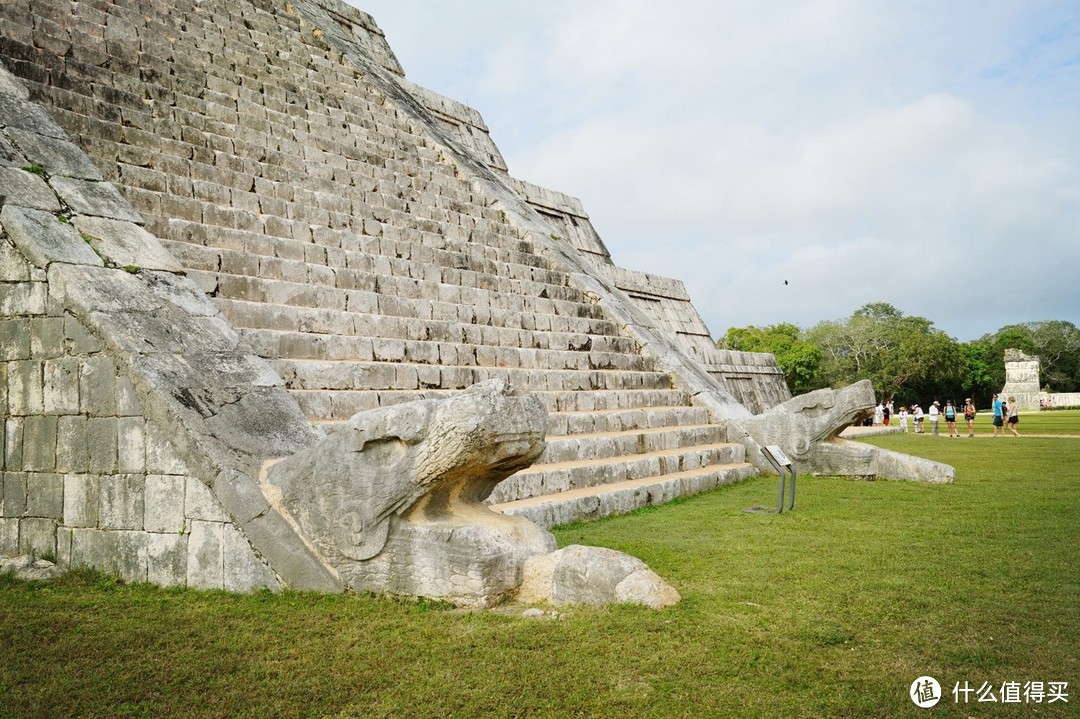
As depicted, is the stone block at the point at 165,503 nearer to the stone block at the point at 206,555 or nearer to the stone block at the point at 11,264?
the stone block at the point at 206,555

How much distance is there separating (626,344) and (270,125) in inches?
197

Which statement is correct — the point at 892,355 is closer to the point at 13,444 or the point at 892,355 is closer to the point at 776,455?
the point at 776,455

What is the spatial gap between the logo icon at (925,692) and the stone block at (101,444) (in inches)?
171

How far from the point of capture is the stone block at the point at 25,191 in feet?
18.8

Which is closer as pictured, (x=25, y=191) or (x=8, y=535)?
(x=8, y=535)

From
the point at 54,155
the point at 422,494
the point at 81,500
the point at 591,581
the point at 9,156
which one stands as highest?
the point at 54,155

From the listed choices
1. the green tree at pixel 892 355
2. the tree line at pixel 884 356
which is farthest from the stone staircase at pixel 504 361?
the green tree at pixel 892 355

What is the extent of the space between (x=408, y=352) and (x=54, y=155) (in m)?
3.16

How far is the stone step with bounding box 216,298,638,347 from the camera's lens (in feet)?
22.2

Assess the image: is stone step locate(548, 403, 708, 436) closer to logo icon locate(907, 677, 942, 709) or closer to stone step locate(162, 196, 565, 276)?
stone step locate(162, 196, 565, 276)

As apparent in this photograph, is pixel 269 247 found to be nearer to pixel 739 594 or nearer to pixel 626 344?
pixel 626 344

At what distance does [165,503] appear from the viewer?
4762 millimetres

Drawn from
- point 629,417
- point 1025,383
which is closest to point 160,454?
point 629,417

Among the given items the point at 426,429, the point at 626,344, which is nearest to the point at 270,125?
the point at 626,344
